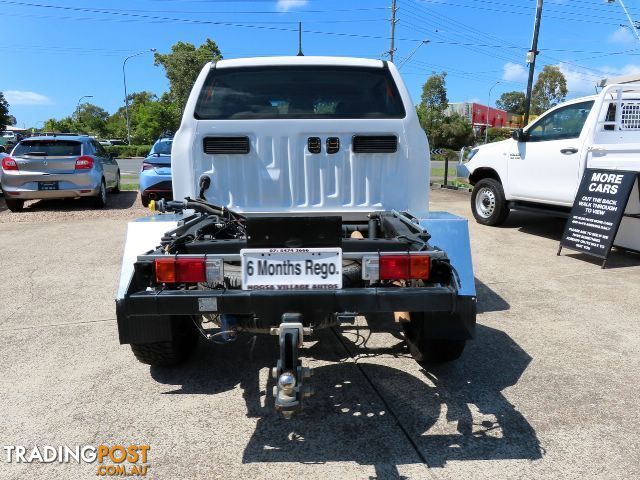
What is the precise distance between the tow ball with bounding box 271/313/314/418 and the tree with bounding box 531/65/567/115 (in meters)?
75.0

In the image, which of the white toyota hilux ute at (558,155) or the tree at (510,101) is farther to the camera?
the tree at (510,101)

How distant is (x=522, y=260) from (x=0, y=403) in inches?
231

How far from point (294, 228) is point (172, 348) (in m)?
1.32

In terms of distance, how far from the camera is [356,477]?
242 cm

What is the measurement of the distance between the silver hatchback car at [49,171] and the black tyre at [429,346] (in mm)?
9103

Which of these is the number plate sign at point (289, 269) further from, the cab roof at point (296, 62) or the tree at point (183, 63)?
the tree at point (183, 63)

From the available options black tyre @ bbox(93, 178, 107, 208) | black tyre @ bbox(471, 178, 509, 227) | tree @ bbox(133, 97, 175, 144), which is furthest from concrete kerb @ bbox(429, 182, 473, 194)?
tree @ bbox(133, 97, 175, 144)

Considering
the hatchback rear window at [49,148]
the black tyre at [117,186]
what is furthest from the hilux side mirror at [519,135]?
the black tyre at [117,186]

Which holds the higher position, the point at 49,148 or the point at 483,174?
the point at 49,148

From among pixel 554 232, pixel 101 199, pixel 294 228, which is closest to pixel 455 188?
pixel 554 232

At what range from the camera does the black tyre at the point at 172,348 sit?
3263mm

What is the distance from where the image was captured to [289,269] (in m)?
2.63

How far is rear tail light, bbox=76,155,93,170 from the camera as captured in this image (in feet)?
34.4

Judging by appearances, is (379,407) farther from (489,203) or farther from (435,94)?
(435,94)
